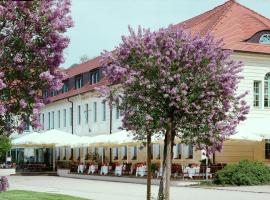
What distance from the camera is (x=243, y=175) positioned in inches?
1149

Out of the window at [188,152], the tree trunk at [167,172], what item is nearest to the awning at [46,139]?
the window at [188,152]

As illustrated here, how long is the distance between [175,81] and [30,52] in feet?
14.8

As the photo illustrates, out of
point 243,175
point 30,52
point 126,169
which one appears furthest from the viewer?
point 126,169

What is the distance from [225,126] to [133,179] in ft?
70.7

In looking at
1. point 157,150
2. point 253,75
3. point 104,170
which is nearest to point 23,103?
point 253,75

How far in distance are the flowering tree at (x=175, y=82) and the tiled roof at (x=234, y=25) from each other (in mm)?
21418

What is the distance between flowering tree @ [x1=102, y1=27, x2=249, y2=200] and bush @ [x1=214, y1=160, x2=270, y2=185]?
556 inches

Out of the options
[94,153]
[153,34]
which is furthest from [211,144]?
[94,153]

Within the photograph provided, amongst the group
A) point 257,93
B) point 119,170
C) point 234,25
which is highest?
point 234,25

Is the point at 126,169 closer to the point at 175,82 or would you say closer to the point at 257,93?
the point at 257,93

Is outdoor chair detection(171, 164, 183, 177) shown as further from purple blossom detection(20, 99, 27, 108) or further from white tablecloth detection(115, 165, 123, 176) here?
purple blossom detection(20, 99, 27, 108)

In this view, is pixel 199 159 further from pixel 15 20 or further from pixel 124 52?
pixel 15 20

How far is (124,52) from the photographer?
15203 mm

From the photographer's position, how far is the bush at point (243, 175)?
2925 cm
